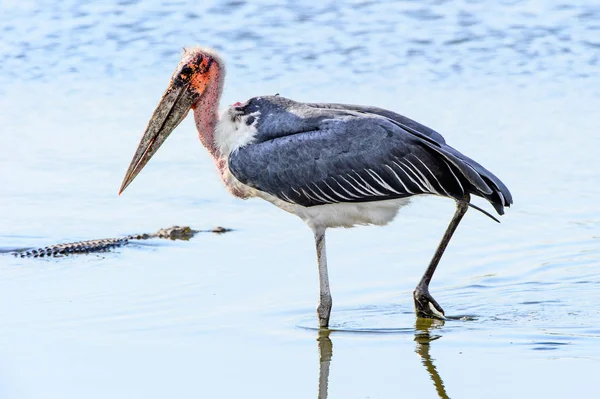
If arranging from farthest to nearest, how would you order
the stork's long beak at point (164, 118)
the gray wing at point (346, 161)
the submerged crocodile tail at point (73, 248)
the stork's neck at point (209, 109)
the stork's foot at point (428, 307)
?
the submerged crocodile tail at point (73, 248) < the stork's long beak at point (164, 118) < the stork's neck at point (209, 109) < the stork's foot at point (428, 307) < the gray wing at point (346, 161)

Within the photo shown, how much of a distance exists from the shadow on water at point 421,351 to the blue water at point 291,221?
0.06ft

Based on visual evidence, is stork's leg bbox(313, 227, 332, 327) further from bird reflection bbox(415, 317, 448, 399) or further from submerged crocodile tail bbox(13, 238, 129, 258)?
submerged crocodile tail bbox(13, 238, 129, 258)

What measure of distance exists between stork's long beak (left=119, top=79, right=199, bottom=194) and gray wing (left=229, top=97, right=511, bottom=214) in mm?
760

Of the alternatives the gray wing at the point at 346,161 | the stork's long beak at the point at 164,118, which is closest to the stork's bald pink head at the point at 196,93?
the stork's long beak at the point at 164,118

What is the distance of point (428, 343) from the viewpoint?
292 inches

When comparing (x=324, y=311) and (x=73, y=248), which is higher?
(x=324, y=311)

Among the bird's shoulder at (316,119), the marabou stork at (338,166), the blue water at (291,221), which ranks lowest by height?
the blue water at (291,221)

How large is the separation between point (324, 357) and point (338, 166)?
4.18ft

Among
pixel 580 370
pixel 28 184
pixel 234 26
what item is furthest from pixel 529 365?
pixel 234 26

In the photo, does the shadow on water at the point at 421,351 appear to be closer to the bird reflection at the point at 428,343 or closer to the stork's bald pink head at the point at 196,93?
the bird reflection at the point at 428,343

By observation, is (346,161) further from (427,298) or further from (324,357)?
(324,357)

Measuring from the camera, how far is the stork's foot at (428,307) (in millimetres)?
7953

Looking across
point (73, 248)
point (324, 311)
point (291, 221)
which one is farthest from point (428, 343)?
point (73, 248)

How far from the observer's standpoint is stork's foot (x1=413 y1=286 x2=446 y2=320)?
7.95 metres
